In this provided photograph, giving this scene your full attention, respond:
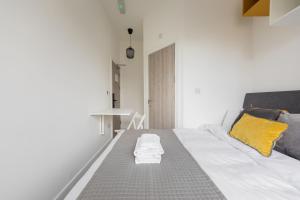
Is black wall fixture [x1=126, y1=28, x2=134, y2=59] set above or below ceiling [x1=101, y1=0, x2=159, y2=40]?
below

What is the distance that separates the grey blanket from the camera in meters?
0.71

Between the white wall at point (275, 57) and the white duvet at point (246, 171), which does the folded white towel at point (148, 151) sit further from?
the white wall at point (275, 57)

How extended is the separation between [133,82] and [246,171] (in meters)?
4.27

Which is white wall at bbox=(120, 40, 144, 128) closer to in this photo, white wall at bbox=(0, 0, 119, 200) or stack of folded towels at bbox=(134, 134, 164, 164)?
white wall at bbox=(0, 0, 119, 200)

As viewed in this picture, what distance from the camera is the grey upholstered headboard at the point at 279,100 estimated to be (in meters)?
1.57

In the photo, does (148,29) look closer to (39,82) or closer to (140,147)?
(39,82)

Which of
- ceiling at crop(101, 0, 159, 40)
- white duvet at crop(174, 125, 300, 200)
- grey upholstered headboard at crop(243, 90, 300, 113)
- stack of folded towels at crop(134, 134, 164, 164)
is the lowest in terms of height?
white duvet at crop(174, 125, 300, 200)

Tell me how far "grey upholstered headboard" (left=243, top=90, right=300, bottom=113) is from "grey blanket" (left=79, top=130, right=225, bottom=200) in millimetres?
1215

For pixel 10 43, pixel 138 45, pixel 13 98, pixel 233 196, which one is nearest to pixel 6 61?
pixel 10 43

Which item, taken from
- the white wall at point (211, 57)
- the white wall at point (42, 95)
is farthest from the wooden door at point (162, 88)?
the white wall at point (42, 95)

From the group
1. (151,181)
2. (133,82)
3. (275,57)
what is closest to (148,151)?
(151,181)

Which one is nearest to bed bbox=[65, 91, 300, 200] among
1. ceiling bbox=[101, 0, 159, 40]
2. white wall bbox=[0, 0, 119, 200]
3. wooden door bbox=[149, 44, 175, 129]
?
white wall bbox=[0, 0, 119, 200]

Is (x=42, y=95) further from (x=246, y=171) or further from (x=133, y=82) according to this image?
(x=133, y=82)

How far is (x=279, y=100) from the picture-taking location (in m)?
1.75
